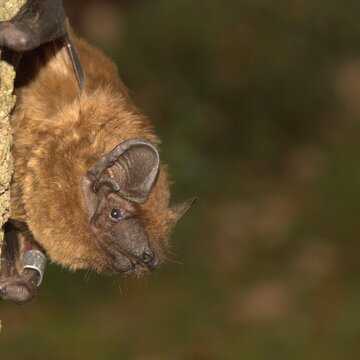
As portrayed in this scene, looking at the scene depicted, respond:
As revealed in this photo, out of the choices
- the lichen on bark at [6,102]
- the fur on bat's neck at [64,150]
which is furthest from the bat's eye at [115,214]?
the lichen on bark at [6,102]

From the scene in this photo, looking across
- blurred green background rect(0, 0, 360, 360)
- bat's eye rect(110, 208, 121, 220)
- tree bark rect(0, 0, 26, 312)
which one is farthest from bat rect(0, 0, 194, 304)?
blurred green background rect(0, 0, 360, 360)

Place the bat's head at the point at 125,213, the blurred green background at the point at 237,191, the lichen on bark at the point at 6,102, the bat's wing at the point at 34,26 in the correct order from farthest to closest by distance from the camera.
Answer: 1. the blurred green background at the point at 237,191
2. the bat's head at the point at 125,213
3. the lichen on bark at the point at 6,102
4. the bat's wing at the point at 34,26

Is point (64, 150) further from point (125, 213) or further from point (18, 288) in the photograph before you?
point (18, 288)

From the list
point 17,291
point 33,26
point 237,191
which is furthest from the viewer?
point 237,191

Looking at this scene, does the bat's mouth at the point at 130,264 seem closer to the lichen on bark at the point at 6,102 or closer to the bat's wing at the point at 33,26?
the lichen on bark at the point at 6,102

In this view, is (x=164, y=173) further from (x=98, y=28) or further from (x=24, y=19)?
(x=98, y=28)

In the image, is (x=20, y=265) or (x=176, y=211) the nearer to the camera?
(x=176, y=211)

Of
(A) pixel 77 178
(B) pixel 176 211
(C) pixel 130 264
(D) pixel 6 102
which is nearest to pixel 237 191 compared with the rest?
(B) pixel 176 211
